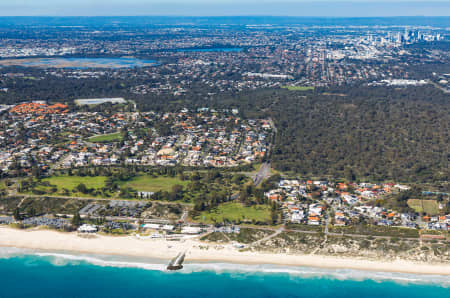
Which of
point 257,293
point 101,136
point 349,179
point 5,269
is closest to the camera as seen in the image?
point 257,293

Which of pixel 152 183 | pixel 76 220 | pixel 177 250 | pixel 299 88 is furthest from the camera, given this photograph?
pixel 299 88

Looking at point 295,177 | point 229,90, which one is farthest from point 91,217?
point 229,90

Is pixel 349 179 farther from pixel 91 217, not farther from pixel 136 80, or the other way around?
pixel 136 80

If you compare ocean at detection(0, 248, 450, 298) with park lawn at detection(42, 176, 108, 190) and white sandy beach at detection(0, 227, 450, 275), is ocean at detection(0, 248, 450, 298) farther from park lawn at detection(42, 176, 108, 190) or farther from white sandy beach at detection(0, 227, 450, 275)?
park lawn at detection(42, 176, 108, 190)

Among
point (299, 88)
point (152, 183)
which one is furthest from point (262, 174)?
point (299, 88)

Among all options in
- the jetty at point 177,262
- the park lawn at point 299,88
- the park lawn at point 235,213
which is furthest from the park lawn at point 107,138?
the park lawn at point 299,88

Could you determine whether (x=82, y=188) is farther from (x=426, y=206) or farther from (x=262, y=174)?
(x=426, y=206)

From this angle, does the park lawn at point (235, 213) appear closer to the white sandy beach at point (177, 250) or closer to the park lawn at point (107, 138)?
the white sandy beach at point (177, 250)
